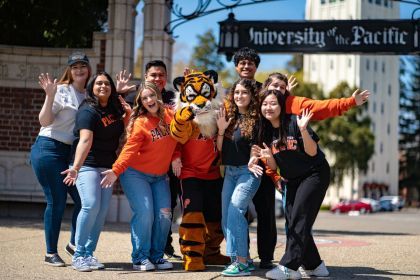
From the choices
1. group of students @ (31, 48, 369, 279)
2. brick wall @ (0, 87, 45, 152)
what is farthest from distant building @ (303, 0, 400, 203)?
group of students @ (31, 48, 369, 279)

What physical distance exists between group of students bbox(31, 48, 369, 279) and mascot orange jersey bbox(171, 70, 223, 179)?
0.40 ft

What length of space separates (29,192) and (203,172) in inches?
253

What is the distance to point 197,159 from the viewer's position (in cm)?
614

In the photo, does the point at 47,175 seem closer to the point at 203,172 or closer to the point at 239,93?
the point at 203,172

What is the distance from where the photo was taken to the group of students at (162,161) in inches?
219

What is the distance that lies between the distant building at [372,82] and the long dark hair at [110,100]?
6659cm

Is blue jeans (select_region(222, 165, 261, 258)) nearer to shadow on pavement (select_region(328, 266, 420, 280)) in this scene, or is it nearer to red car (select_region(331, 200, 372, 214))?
shadow on pavement (select_region(328, 266, 420, 280))

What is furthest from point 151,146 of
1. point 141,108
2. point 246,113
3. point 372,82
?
point 372,82

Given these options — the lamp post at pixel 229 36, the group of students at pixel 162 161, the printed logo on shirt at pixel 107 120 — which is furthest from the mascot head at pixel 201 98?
the lamp post at pixel 229 36

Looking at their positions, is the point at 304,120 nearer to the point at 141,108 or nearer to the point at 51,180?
the point at 141,108

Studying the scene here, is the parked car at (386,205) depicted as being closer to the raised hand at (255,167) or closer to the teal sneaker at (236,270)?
the teal sneaker at (236,270)

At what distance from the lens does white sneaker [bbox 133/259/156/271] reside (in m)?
5.93

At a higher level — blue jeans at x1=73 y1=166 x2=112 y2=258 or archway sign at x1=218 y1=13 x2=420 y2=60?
archway sign at x1=218 y1=13 x2=420 y2=60

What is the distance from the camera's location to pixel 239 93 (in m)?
5.88
